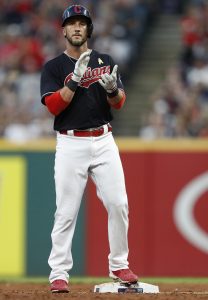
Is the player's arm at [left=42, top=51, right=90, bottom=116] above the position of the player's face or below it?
below

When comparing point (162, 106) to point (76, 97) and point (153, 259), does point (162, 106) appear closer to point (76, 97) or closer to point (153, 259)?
point (153, 259)

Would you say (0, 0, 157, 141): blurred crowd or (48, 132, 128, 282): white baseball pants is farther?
(0, 0, 157, 141): blurred crowd

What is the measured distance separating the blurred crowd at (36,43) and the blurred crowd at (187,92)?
33.6 inches

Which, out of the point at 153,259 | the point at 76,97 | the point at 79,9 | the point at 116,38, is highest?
the point at 116,38

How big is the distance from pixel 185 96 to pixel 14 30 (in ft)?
15.4

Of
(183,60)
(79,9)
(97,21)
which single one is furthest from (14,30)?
(79,9)

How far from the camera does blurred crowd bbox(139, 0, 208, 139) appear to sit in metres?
13.5

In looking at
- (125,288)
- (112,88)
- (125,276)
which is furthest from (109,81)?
(125,288)

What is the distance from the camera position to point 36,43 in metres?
16.8

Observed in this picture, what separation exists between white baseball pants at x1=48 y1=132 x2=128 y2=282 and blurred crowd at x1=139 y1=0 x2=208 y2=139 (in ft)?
15.7

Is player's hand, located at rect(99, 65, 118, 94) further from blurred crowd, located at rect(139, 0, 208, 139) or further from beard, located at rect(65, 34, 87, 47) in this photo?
blurred crowd, located at rect(139, 0, 208, 139)

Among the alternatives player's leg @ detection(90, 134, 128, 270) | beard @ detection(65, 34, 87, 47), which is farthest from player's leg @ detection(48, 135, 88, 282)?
beard @ detection(65, 34, 87, 47)

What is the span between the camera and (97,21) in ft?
57.0

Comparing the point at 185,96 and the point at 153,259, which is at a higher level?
the point at 185,96
